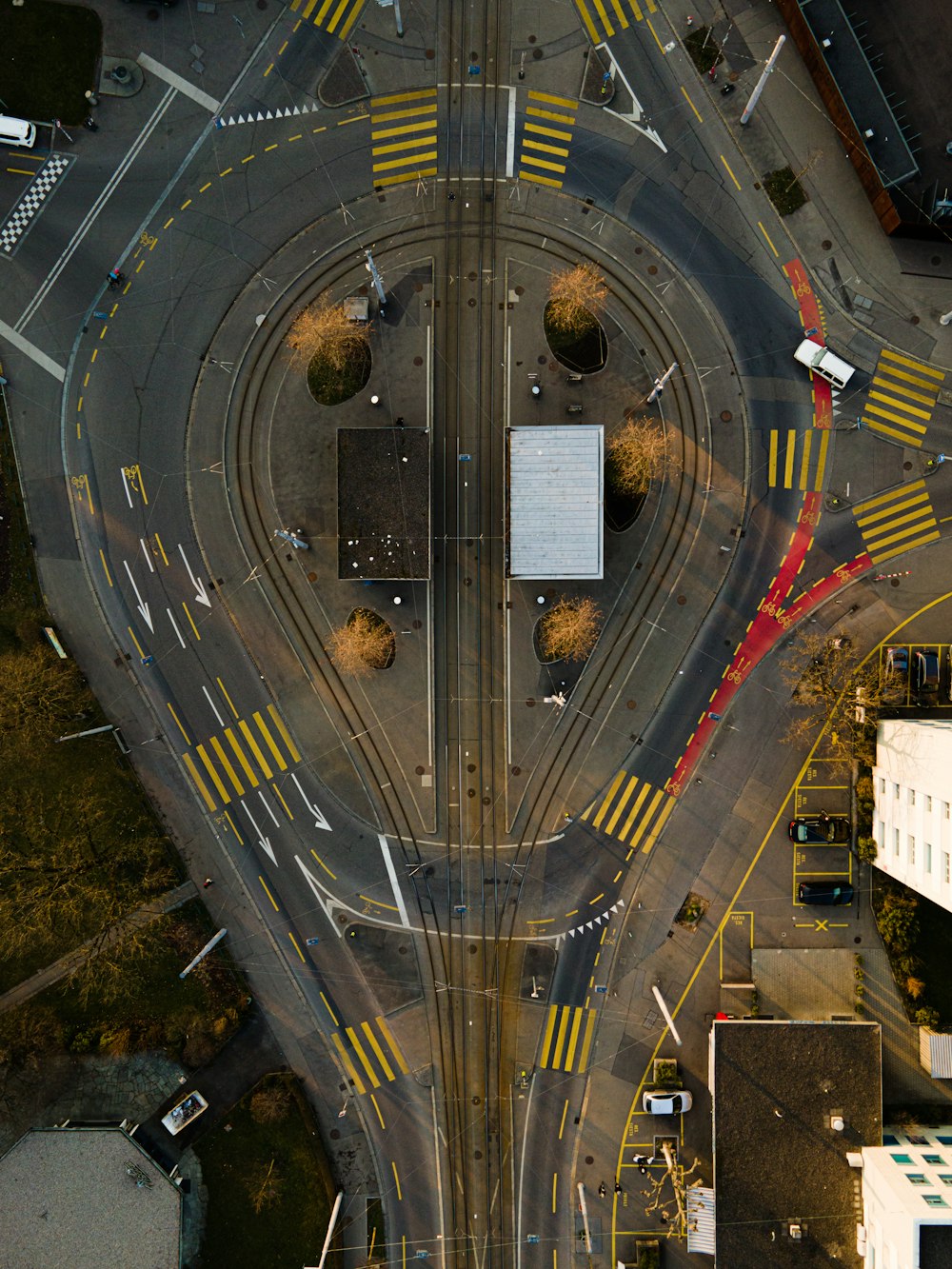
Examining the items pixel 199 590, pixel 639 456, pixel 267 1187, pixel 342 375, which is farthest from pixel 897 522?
pixel 267 1187

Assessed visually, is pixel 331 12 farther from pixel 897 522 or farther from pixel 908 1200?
pixel 908 1200

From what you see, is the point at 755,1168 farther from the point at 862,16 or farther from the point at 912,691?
the point at 862,16

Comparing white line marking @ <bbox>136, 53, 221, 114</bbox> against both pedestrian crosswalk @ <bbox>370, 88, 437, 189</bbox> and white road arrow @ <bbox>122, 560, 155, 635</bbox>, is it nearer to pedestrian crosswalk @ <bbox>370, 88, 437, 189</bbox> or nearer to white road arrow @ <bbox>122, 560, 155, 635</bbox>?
pedestrian crosswalk @ <bbox>370, 88, 437, 189</bbox>

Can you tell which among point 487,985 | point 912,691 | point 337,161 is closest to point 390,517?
point 337,161

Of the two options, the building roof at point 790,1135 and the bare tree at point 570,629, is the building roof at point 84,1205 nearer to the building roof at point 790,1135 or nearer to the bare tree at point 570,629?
the building roof at point 790,1135

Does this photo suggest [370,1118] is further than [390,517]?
Yes
